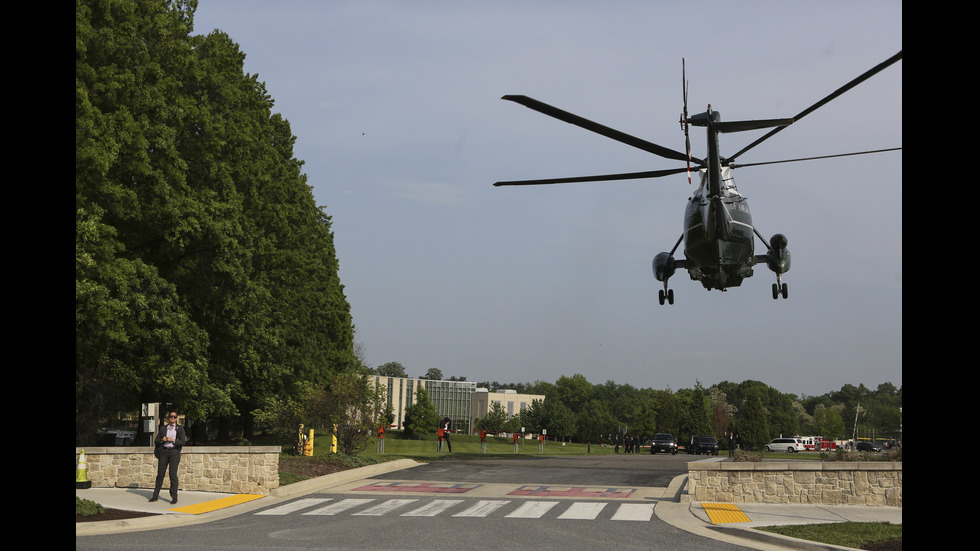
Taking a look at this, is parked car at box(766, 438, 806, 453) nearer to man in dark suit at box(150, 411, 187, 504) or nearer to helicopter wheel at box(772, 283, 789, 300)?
helicopter wheel at box(772, 283, 789, 300)

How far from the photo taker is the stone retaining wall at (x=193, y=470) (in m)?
22.2

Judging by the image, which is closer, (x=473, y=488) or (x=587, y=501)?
(x=587, y=501)

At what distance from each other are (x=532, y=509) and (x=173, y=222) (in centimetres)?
1655

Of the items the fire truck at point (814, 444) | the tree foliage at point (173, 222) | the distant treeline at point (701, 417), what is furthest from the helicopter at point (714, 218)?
the fire truck at point (814, 444)

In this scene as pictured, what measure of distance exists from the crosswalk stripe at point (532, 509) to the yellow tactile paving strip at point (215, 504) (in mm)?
6579

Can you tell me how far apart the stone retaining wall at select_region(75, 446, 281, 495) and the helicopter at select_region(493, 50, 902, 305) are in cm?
1136

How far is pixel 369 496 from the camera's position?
22422 millimetres

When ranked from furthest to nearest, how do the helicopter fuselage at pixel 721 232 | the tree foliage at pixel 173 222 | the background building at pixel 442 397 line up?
1. the background building at pixel 442 397
2. the tree foliage at pixel 173 222
3. the helicopter fuselage at pixel 721 232

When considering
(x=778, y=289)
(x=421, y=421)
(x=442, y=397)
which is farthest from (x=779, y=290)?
(x=442, y=397)

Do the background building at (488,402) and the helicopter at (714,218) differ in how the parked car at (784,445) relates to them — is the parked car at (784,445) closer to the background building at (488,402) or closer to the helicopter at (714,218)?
the helicopter at (714,218)

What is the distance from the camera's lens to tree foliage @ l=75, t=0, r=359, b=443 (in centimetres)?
2609
